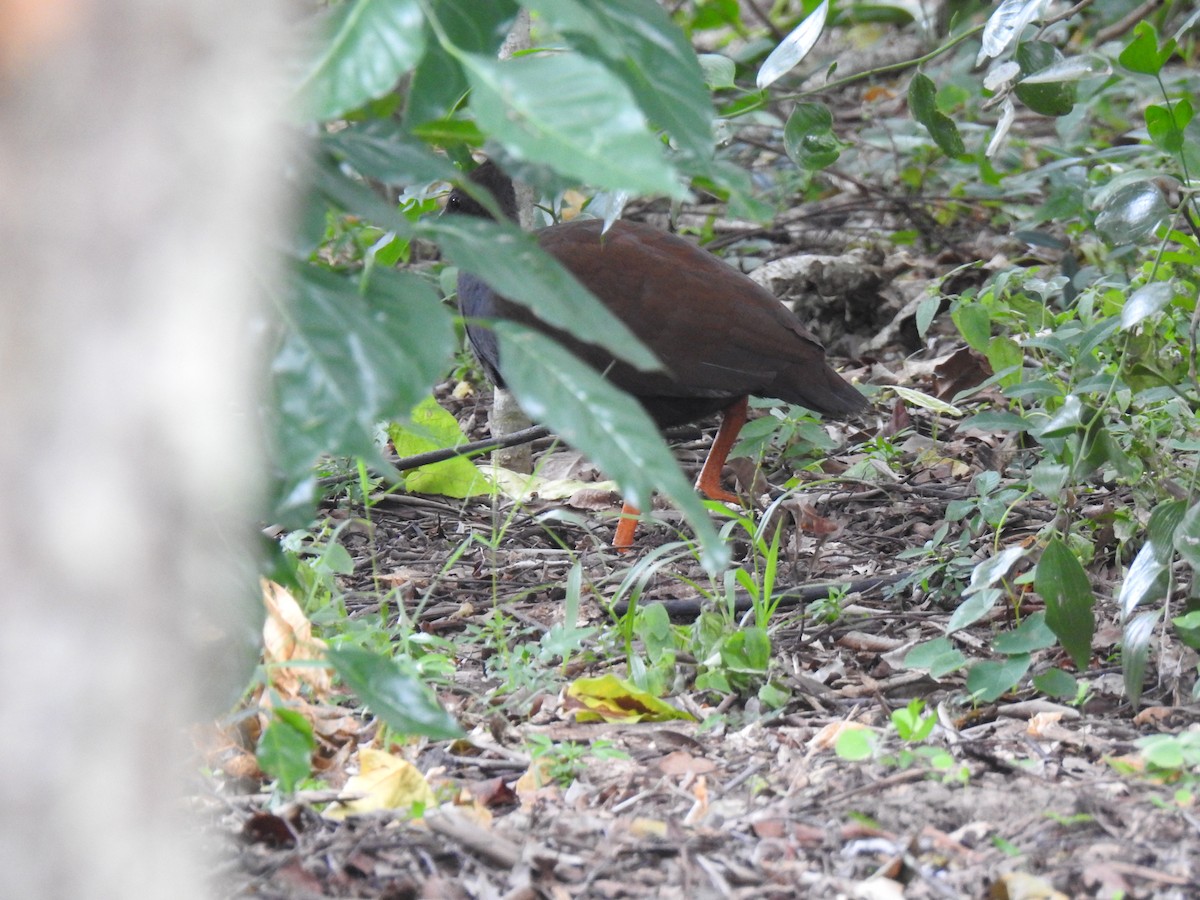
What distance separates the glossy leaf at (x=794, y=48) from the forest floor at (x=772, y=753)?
3.32ft

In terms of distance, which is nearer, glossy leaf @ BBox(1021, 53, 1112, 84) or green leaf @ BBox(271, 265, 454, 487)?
green leaf @ BBox(271, 265, 454, 487)

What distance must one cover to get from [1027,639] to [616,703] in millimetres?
754

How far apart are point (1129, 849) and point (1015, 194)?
4752mm

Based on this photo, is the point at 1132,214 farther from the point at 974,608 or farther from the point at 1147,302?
the point at 974,608

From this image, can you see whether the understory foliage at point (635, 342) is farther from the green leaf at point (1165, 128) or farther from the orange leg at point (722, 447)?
the orange leg at point (722, 447)

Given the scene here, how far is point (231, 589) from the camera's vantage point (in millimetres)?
1465

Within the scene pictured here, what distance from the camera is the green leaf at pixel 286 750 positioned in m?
1.51

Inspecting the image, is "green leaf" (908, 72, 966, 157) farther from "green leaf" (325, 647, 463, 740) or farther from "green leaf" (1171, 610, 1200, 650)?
"green leaf" (325, 647, 463, 740)

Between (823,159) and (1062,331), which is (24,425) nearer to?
(823,159)

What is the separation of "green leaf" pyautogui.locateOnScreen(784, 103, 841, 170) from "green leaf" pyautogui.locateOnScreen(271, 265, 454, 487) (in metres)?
1.76

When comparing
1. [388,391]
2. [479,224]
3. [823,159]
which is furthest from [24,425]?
[823,159]

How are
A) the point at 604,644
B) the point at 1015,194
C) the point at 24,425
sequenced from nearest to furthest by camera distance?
the point at 24,425 < the point at 604,644 < the point at 1015,194

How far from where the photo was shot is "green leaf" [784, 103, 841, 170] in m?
2.82

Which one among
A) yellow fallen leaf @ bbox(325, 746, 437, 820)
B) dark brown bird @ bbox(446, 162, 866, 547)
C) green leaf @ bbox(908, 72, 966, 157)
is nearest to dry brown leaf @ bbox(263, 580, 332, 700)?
yellow fallen leaf @ bbox(325, 746, 437, 820)
